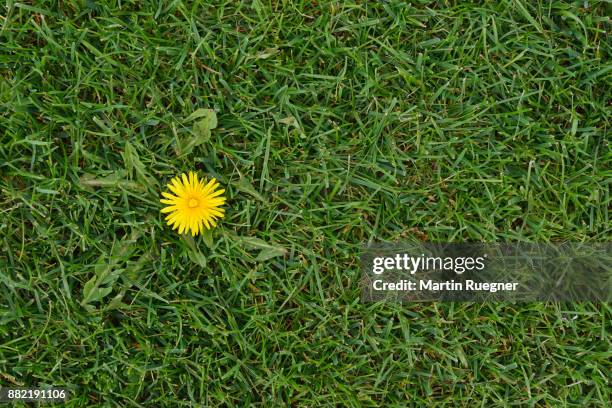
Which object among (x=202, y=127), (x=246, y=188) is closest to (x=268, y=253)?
(x=246, y=188)

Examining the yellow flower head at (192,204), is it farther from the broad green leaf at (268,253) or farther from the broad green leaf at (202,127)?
the broad green leaf at (268,253)

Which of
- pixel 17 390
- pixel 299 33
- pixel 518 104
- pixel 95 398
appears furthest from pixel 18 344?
pixel 518 104

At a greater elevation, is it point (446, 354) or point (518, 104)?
point (518, 104)

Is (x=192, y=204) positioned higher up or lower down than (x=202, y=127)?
lower down

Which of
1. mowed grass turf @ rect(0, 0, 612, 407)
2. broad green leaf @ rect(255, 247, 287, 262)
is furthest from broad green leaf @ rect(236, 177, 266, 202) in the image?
broad green leaf @ rect(255, 247, 287, 262)

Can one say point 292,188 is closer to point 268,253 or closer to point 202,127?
point 268,253

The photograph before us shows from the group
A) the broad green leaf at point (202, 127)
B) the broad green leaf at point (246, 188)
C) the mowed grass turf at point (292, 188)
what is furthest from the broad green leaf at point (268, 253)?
the broad green leaf at point (202, 127)

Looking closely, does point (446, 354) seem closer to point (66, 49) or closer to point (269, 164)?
point (269, 164)
